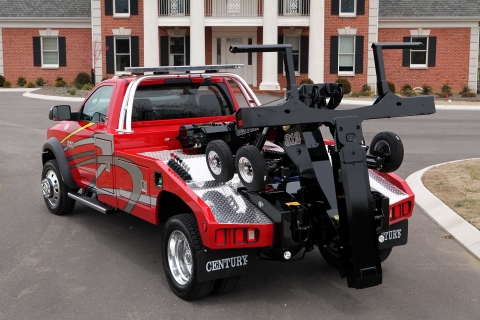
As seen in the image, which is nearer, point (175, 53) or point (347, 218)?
point (347, 218)

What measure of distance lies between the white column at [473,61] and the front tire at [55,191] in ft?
101

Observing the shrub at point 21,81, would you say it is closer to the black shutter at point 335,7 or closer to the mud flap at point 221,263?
the black shutter at point 335,7

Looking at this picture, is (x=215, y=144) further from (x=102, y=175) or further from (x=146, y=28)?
(x=146, y=28)

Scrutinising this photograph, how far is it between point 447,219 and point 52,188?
5080 mm

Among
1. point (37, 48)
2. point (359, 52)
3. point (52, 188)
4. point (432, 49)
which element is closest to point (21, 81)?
point (37, 48)

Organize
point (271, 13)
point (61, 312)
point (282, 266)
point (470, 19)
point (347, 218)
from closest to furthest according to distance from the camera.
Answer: point (347, 218) → point (61, 312) → point (282, 266) → point (271, 13) → point (470, 19)

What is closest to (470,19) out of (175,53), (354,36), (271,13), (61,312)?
(354,36)

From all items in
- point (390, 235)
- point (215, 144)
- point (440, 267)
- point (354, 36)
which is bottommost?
point (440, 267)

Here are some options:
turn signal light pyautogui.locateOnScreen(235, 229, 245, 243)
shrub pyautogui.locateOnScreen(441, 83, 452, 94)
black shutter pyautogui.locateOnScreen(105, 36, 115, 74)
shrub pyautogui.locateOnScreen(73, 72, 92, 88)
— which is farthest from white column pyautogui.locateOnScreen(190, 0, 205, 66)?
turn signal light pyautogui.locateOnScreen(235, 229, 245, 243)

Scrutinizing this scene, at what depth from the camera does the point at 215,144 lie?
5.56 metres

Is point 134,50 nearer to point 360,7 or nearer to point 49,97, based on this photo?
point 49,97

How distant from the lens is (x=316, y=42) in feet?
109

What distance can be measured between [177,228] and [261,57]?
2932 centimetres

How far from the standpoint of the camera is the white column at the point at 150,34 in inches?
1296
